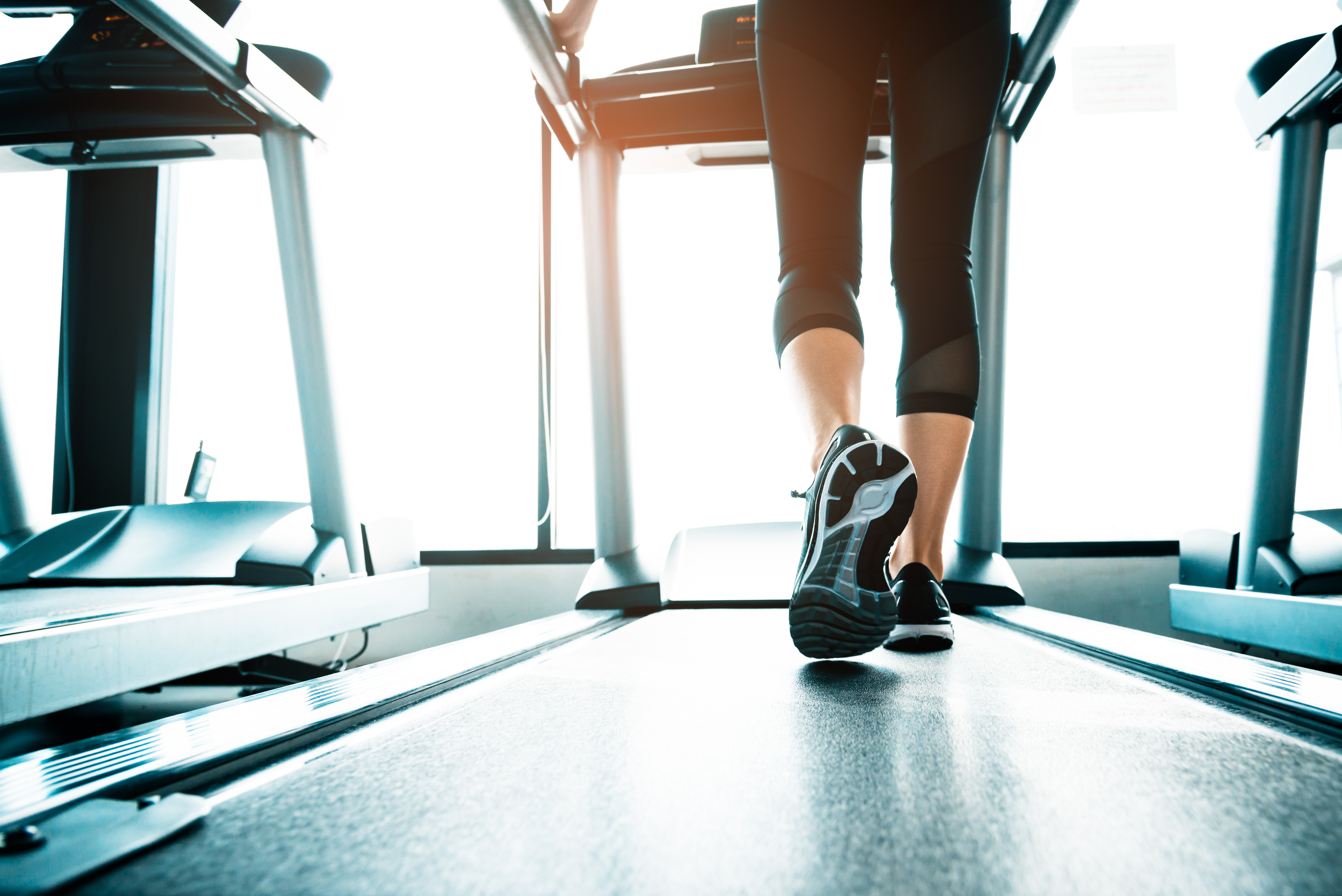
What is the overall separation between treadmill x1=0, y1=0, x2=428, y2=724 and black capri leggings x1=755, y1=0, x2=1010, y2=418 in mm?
1078

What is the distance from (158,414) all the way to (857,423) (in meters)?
2.35

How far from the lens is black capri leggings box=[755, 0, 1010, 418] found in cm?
86

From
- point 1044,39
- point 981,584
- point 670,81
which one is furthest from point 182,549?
point 1044,39

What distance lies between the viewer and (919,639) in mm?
843

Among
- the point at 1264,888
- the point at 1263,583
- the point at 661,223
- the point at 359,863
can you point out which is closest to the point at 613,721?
the point at 359,863

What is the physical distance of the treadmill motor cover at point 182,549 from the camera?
1.41 metres

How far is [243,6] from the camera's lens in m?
A: 1.52

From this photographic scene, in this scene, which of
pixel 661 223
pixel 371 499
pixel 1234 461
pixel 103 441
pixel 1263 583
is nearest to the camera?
pixel 1263 583

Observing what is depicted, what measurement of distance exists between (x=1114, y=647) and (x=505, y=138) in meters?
2.31

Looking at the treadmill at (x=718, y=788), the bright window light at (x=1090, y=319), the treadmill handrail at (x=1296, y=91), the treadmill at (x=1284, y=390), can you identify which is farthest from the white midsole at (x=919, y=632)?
the treadmill handrail at (x=1296, y=91)

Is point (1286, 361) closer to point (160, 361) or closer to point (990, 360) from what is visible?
point (990, 360)

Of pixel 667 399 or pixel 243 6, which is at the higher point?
pixel 243 6

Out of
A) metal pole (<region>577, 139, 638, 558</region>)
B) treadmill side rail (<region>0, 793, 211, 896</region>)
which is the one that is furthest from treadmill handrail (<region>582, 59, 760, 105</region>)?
treadmill side rail (<region>0, 793, 211, 896</region>)

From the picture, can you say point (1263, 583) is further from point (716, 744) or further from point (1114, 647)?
point (716, 744)
